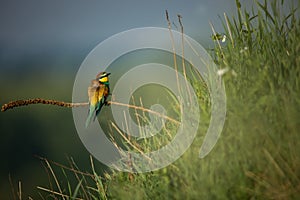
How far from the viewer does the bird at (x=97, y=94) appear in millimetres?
4359

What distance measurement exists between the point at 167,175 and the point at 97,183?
81 centimetres

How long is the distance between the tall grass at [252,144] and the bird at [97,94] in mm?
1693

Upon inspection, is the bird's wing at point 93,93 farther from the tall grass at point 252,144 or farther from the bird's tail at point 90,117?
the tall grass at point 252,144

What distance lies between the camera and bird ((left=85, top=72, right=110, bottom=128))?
4359mm

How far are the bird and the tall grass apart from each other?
1.69m

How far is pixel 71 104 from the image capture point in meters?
3.25

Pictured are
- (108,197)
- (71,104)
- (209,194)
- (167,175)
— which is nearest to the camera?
(209,194)

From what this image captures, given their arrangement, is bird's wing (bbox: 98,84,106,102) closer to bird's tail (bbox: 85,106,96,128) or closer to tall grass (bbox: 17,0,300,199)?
bird's tail (bbox: 85,106,96,128)

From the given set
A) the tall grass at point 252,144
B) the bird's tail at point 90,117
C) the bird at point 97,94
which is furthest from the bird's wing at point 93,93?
the tall grass at point 252,144

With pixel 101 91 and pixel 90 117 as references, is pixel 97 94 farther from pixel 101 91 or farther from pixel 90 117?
pixel 90 117

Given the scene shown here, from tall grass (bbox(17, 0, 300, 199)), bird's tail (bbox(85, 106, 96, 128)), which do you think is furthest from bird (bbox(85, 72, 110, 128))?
tall grass (bbox(17, 0, 300, 199))

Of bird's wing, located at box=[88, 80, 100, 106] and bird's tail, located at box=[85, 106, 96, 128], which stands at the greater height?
bird's wing, located at box=[88, 80, 100, 106]

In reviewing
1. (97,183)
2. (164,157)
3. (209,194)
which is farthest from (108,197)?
(209,194)

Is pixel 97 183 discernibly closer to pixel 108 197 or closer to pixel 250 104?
pixel 108 197
